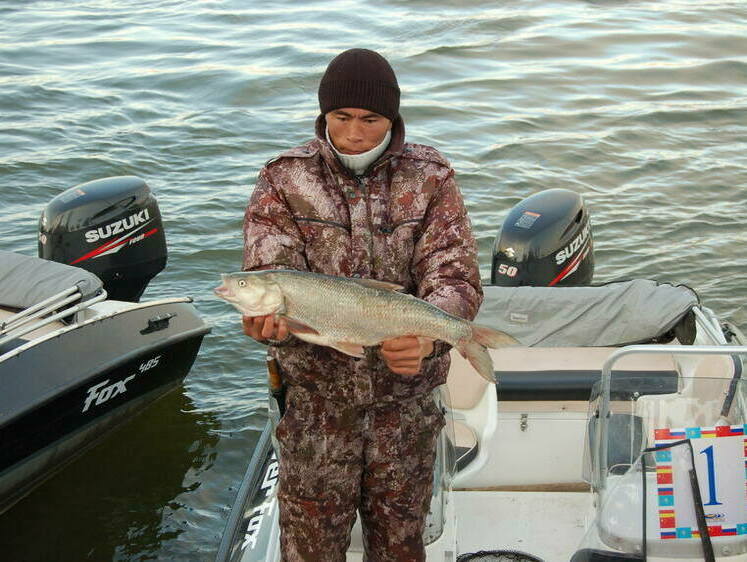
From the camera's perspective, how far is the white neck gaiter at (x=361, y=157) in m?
3.02

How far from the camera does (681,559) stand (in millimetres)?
3361

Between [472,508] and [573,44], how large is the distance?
12.6 m

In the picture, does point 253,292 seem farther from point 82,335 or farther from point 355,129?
point 82,335

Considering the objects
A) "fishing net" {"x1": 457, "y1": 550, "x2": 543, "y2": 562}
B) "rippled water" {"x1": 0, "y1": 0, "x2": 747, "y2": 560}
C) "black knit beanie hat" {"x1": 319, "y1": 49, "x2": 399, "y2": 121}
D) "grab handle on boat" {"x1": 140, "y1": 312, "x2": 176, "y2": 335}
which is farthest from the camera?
"rippled water" {"x1": 0, "y1": 0, "x2": 747, "y2": 560}

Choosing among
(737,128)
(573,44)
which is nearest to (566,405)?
(737,128)

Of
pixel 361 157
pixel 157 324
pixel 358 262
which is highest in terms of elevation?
pixel 361 157

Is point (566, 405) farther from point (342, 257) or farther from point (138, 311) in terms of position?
point (138, 311)

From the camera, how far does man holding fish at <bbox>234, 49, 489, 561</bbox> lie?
9.87ft

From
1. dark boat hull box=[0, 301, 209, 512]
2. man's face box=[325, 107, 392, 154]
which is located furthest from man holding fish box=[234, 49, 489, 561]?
dark boat hull box=[0, 301, 209, 512]

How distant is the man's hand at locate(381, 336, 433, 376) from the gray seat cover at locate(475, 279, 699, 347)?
2344mm

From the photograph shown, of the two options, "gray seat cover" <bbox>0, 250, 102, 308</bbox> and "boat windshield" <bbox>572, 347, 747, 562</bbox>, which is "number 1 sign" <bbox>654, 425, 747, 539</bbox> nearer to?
"boat windshield" <bbox>572, 347, 747, 562</bbox>

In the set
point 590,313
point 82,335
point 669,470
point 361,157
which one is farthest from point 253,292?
point 82,335

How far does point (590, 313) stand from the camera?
5.20 m

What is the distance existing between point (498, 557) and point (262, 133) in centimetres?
924
